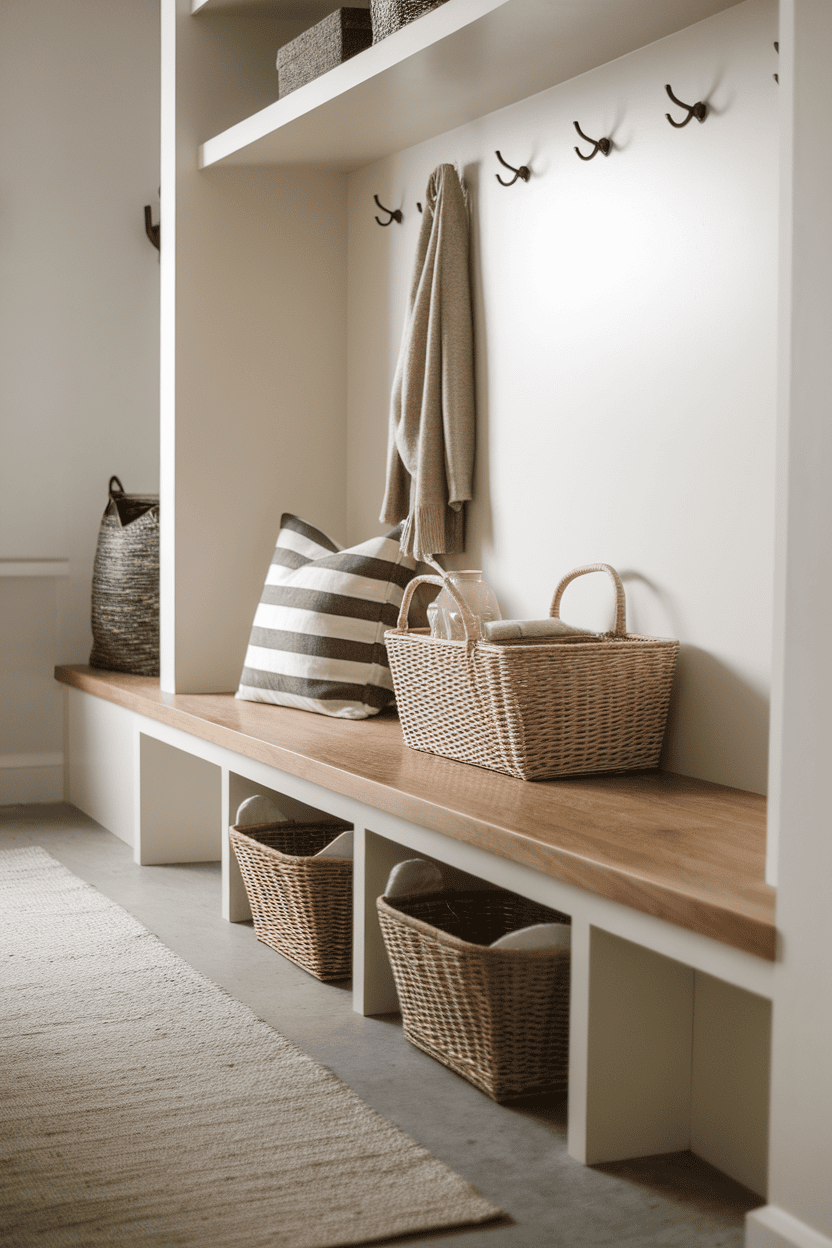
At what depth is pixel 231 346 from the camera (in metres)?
3.36

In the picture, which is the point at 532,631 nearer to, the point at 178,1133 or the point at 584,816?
the point at 584,816

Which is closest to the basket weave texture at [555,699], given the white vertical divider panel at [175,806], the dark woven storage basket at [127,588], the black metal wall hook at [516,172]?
the black metal wall hook at [516,172]

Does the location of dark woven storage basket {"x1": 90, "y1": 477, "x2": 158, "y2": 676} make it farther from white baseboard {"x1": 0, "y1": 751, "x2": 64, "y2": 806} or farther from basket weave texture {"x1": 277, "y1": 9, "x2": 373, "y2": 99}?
basket weave texture {"x1": 277, "y1": 9, "x2": 373, "y2": 99}

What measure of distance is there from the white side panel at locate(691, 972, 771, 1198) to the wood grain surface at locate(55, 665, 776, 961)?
22 centimetres

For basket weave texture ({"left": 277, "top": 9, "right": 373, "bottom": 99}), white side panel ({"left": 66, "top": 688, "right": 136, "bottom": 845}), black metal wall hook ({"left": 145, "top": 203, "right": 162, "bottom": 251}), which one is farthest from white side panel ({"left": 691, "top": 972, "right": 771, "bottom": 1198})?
black metal wall hook ({"left": 145, "top": 203, "right": 162, "bottom": 251})

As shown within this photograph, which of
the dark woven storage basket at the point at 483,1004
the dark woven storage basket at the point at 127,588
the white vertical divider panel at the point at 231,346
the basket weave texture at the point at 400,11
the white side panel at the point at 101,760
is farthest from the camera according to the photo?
the dark woven storage basket at the point at 127,588

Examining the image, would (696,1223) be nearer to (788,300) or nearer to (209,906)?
(788,300)

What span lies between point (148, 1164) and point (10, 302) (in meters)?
3.02

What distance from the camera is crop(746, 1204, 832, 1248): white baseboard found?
136 cm

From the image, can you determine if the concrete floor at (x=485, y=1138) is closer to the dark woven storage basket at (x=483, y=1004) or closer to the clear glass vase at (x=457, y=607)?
the dark woven storage basket at (x=483, y=1004)

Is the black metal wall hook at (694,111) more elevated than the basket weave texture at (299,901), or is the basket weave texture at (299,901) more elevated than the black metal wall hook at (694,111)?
the black metal wall hook at (694,111)

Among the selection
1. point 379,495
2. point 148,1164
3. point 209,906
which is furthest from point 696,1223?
point 379,495

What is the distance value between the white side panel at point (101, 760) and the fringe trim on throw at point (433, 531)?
93 cm

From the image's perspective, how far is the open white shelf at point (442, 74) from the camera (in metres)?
2.17
